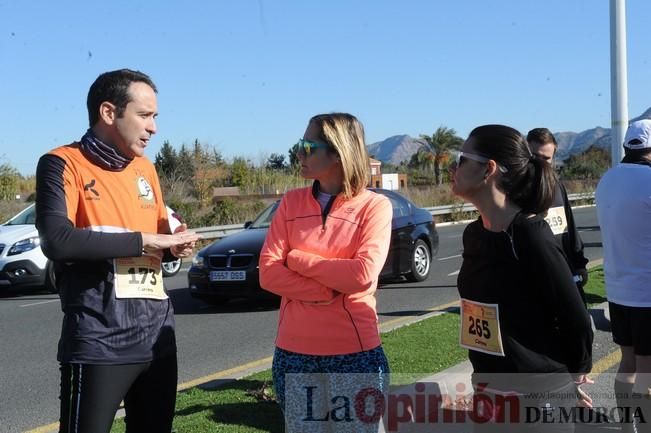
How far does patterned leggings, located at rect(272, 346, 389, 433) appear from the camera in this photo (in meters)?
2.78

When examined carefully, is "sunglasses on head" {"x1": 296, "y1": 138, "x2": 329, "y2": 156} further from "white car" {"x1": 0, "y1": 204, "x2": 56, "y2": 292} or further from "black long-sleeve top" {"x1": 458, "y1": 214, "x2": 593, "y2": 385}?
"white car" {"x1": 0, "y1": 204, "x2": 56, "y2": 292}

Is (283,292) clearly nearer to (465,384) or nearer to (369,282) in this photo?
(369,282)

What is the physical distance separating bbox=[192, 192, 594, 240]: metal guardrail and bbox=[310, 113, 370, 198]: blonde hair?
9.95 feet

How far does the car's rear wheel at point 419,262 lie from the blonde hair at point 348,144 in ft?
29.0

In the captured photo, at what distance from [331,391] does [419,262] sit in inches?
367

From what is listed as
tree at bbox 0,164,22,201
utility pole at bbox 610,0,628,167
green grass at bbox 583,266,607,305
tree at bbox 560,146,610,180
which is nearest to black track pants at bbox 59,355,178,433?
green grass at bbox 583,266,607,305

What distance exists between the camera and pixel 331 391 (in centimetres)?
Result: 278

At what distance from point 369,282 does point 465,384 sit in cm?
254

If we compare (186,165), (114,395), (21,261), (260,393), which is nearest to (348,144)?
(114,395)

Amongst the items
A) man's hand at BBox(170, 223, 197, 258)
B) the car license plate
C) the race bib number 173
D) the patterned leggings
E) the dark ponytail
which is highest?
the dark ponytail

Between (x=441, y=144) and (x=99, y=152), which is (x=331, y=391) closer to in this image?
(x=99, y=152)

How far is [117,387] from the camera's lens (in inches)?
101

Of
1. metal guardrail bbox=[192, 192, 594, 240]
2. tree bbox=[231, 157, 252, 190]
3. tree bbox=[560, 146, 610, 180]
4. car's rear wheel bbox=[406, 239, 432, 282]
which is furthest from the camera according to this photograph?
tree bbox=[560, 146, 610, 180]

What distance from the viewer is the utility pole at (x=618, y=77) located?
8.07 metres
